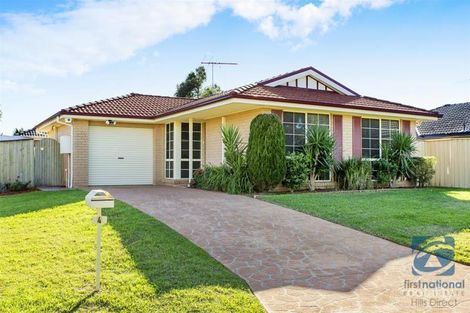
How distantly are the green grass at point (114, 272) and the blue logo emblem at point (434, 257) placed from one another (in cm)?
286

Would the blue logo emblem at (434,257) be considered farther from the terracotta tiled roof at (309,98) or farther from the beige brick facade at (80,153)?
the beige brick facade at (80,153)

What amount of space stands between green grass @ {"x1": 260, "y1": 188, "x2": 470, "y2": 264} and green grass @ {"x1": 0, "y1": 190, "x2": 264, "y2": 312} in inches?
150

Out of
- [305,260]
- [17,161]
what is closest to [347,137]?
[305,260]

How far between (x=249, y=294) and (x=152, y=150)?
14821 millimetres

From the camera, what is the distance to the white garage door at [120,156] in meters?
17.4

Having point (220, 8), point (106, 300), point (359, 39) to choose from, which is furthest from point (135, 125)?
point (106, 300)

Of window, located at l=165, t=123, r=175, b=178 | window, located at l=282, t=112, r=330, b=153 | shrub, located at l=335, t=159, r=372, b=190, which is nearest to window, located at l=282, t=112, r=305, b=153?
window, located at l=282, t=112, r=330, b=153

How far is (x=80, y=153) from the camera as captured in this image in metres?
16.8

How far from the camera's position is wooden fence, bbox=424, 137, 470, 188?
17594mm

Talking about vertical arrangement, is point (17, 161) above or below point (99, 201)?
above

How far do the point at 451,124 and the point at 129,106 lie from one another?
59.1 ft

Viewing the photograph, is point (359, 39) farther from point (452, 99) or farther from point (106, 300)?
point (452, 99)

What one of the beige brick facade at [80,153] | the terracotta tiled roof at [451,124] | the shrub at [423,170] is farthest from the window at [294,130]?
the terracotta tiled roof at [451,124]

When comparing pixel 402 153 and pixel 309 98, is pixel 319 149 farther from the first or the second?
pixel 402 153
